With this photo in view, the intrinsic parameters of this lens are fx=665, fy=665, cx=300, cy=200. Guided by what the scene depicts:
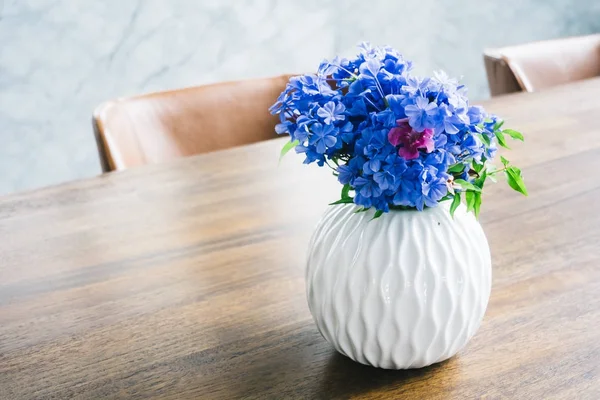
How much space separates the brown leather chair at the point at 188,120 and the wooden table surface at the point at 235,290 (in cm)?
17

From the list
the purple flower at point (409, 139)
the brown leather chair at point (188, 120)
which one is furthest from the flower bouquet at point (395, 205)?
the brown leather chair at point (188, 120)

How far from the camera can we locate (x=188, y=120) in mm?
1458

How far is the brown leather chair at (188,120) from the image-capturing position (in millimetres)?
1360

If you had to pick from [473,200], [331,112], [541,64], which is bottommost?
[541,64]

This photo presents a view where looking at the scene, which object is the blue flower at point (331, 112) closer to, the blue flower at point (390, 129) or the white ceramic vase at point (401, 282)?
the blue flower at point (390, 129)

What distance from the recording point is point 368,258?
57 cm

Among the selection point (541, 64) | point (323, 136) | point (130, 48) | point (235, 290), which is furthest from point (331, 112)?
point (130, 48)

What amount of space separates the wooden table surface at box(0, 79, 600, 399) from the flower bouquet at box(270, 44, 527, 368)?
7 cm

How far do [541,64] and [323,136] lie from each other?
55.2 inches

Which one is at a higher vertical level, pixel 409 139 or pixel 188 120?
pixel 409 139

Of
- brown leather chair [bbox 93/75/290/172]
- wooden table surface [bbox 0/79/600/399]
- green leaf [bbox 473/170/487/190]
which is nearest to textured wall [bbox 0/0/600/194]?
brown leather chair [bbox 93/75/290/172]

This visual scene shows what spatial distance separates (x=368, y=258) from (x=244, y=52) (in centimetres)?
223

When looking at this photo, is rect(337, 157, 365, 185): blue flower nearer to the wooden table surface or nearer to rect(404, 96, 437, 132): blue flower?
rect(404, 96, 437, 132): blue flower

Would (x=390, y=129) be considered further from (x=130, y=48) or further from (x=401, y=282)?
(x=130, y=48)
